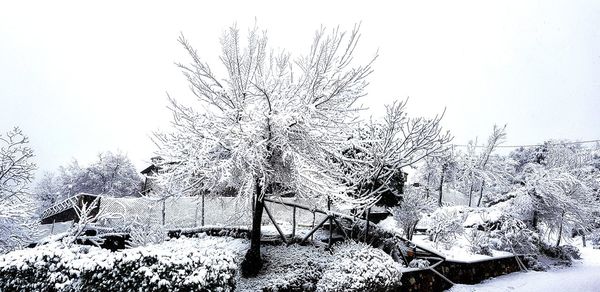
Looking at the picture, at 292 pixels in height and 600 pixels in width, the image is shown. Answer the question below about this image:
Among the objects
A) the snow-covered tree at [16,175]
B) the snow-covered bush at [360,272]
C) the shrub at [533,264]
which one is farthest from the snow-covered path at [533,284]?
the snow-covered tree at [16,175]

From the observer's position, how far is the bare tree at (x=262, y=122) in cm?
629

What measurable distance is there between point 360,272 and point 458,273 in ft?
17.9

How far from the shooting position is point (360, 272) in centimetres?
661

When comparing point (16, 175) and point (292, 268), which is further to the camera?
point (16, 175)

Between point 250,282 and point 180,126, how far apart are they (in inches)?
143

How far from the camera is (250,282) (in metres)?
6.62

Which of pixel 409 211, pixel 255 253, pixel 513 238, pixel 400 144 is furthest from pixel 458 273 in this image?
pixel 255 253

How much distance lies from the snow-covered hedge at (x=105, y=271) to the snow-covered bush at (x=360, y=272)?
255 centimetres

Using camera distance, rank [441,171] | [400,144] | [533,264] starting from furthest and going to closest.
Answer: [441,171]
[533,264]
[400,144]

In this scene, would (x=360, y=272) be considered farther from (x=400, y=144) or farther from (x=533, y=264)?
(x=533, y=264)

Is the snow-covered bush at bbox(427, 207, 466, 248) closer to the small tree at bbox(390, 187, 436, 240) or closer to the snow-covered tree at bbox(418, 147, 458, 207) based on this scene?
the small tree at bbox(390, 187, 436, 240)

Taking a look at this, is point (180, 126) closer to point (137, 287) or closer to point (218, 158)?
point (218, 158)

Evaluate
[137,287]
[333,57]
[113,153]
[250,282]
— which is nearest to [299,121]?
[333,57]

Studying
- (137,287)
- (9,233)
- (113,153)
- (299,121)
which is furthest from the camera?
(113,153)
